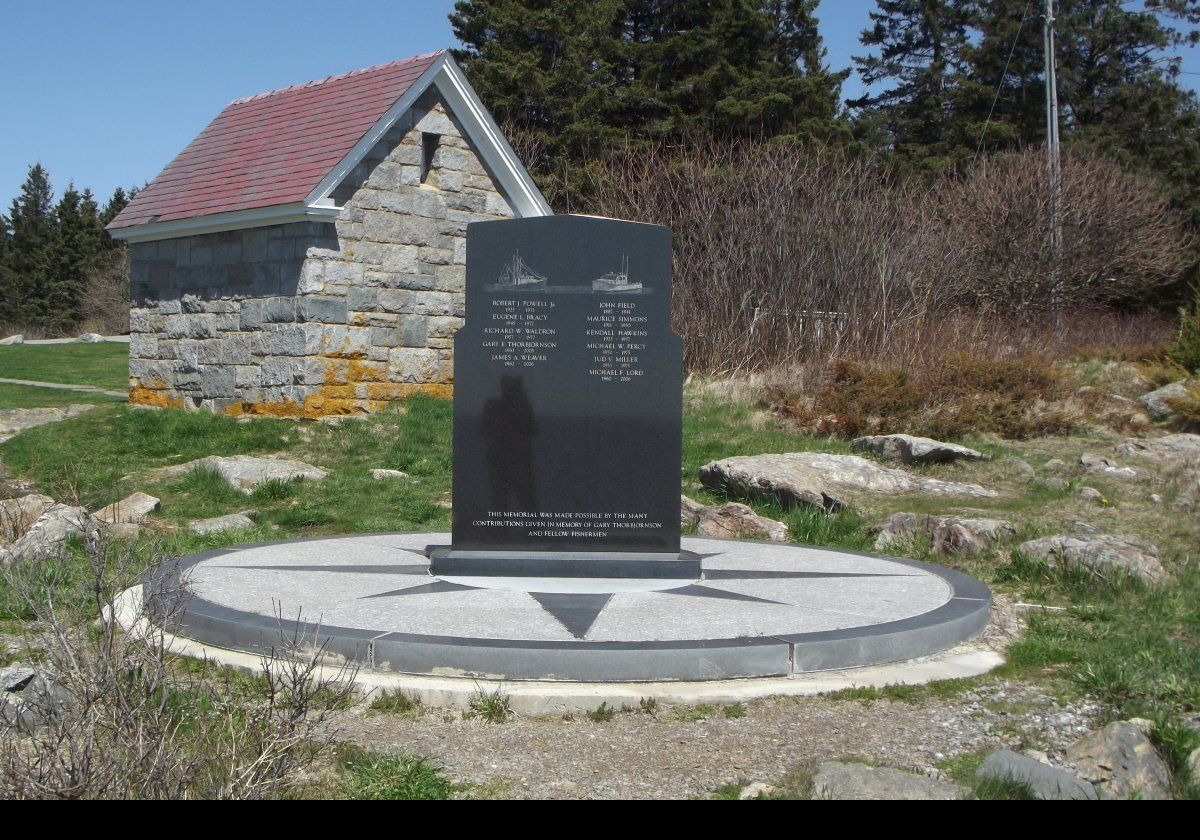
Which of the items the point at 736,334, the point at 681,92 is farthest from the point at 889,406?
the point at 681,92

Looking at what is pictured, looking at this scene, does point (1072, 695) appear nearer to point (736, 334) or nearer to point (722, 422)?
point (722, 422)

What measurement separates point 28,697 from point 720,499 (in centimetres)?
788

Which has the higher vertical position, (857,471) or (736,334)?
(736,334)

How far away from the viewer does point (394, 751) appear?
4715 mm

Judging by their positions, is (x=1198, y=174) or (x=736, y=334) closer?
(x=736, y=334)

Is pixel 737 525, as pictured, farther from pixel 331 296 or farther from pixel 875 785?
pixel 331 296

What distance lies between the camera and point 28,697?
4695 millimetres

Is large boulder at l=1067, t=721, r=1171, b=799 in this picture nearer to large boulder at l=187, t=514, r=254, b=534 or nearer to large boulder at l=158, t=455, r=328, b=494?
large boulder at l=187, t=514, r=254, b=534

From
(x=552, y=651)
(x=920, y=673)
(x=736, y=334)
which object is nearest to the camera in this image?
(x=552, y=651)

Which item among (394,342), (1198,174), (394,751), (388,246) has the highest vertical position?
(1198,174)

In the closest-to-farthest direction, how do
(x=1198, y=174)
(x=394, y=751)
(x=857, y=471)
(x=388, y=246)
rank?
(x=394, y=751) < (x=857, y=471) < (x=388, y=246) < (x=1198, y=174)

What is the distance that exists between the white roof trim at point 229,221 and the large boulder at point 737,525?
8.51 metres

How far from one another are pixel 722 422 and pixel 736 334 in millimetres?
4475

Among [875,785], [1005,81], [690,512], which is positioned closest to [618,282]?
[690,512]
